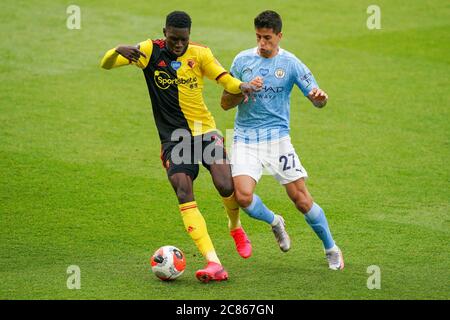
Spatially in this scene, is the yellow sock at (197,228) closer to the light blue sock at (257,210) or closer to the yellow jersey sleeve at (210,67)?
the light blue sock at (257,210)

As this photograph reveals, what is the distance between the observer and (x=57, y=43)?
17344 mm

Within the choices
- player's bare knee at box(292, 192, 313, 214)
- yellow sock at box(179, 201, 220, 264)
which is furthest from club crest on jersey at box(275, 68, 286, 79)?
yellow sock at box(179, 201, 220, 264)

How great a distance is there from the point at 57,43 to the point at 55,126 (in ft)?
12.2

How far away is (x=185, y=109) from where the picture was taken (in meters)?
8.96

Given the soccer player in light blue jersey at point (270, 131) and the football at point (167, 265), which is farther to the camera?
the soccer player in light blue jersey at point (270, 131)

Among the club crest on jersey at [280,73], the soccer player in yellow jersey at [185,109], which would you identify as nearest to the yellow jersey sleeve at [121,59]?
the soccer player in yellow jersey at [185,109]

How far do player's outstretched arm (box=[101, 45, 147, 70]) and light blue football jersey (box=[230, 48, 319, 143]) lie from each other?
1098 mm

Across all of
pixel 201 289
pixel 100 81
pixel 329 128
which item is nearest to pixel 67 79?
pixel 100 81

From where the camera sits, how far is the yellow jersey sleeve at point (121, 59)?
28.5ft

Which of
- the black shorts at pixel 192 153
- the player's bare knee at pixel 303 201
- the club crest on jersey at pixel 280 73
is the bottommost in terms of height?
the player's bare knee at pixel 303 201

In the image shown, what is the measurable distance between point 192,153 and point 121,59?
1.14m

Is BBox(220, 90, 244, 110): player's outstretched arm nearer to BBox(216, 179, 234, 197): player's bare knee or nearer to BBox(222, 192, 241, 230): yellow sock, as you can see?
BBox(216, 179, 234, 197): player's bare knee

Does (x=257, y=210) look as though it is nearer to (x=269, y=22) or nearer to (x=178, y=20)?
(x=269, y=22)

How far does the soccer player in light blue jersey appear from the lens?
8977 millimetres
